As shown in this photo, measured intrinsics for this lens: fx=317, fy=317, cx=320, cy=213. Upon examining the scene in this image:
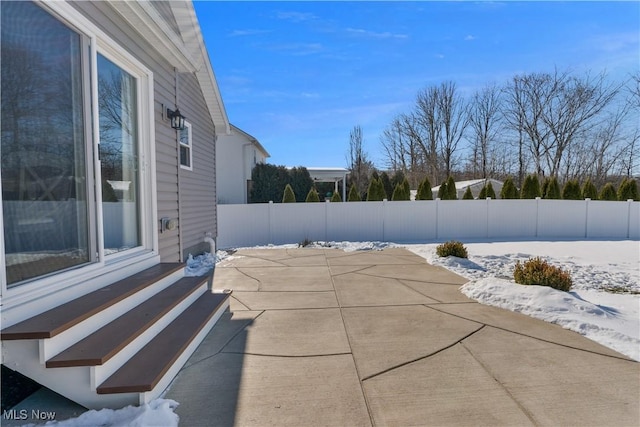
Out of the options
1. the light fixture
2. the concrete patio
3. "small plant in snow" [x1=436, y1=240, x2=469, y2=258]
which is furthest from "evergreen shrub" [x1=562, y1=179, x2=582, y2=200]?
the light fixture

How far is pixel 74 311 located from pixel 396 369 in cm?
246

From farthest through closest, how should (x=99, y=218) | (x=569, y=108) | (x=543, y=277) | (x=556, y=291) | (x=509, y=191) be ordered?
(x=569, y=108), (x=509, y=191), (x=543, y=277), (x=556, y=291), (x=99, y=218)

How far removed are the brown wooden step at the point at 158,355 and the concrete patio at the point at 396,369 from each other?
22 centimetres

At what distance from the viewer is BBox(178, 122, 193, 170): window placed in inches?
250

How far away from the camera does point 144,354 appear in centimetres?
239

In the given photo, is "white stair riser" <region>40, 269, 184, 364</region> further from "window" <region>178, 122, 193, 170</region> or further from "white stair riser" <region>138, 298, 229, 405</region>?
"window" <region>178, 122, 193, 170</region>

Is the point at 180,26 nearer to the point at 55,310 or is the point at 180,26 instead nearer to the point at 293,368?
the point at 55,310

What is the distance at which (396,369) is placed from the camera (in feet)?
8.50

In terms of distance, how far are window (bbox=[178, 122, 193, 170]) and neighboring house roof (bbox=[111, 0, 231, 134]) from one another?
123cm

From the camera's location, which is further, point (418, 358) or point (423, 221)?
point (423, 221)

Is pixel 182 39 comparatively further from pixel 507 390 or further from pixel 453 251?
pixel 507 390

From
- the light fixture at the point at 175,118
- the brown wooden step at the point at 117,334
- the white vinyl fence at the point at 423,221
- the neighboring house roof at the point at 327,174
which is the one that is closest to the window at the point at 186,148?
the light fixture at the point at 175,118

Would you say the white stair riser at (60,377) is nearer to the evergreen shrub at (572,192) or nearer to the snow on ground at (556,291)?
the snow on ground at (556,291)

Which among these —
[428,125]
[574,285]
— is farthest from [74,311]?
[428,125]
